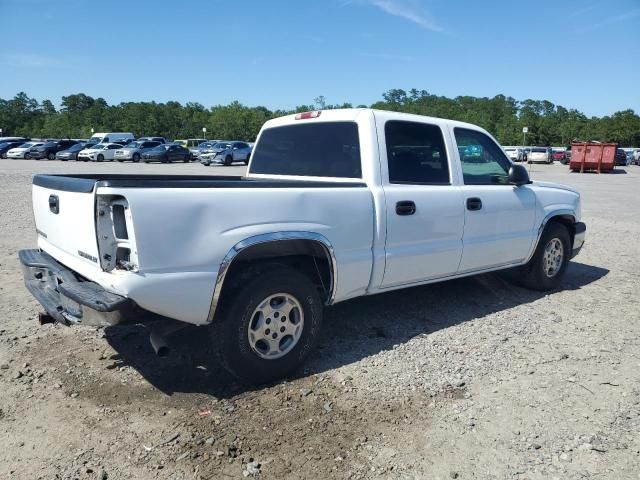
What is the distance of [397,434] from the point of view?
124 inches

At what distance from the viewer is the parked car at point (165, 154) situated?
36.4 metres

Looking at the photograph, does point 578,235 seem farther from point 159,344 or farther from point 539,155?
point 539,155

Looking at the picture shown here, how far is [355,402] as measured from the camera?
3.51m

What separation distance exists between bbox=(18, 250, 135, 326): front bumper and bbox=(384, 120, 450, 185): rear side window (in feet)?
7.65

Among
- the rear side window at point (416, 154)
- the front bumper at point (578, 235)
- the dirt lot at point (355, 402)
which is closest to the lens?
the dirt lot at point (355, 402)

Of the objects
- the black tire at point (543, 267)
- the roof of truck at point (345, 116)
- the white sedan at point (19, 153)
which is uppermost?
the roof of truck at point (345, 116)

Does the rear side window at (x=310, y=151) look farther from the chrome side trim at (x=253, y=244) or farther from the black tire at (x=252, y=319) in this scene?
the black tire at (x=252, y=319)

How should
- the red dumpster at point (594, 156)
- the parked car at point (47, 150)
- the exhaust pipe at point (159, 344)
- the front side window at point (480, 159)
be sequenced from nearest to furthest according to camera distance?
the exhaust pipe at point (159, 344) < the front side window at point (480, 159) < the red dumpster at point (594, 156) < the parked car at point (47, 150)

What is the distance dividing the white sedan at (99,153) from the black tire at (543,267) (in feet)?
118

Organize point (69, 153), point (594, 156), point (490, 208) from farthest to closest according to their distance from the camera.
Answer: point (69, 153), point (594, 156), point (490, 208)

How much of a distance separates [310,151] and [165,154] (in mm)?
34080

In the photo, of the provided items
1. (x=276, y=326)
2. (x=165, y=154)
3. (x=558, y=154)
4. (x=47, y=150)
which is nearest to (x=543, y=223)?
(x=276, y=326)

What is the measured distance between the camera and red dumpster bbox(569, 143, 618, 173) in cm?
3409

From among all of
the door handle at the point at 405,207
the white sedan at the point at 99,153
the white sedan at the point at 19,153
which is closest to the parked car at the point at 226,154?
the white sedan at the point at 99,153
